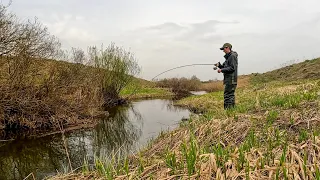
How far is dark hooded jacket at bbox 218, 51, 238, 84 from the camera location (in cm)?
847

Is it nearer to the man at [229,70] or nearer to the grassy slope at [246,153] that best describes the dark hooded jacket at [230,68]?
the man at [229,70]

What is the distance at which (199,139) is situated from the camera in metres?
5.54

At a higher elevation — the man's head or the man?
the man's head

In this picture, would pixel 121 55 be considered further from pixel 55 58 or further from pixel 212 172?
pixel 212 172

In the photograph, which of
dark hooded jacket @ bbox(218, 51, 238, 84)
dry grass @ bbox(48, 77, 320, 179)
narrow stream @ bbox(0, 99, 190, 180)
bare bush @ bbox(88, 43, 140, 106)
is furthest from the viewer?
bare bush @ bbox(88, 43, 140, 106)

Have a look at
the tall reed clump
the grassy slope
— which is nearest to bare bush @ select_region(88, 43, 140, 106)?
the tall reed clump

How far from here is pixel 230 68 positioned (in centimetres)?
847

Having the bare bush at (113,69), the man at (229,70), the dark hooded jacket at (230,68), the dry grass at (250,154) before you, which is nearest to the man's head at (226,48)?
the man at (229,70)

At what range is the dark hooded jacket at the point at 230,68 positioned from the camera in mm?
8469

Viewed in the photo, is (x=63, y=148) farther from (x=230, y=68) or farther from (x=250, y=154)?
(x=250, y=154)

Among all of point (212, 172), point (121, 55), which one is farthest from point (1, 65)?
point (121, 55)

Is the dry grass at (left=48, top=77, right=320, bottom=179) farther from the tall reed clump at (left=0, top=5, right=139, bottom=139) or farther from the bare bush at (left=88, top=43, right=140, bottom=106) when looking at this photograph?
the bare bush at (left=88, top=43, right=140, bottom=106)

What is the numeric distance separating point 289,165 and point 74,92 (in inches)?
451

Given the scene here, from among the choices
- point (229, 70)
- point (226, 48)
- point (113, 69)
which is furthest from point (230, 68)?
point (113, 69)
